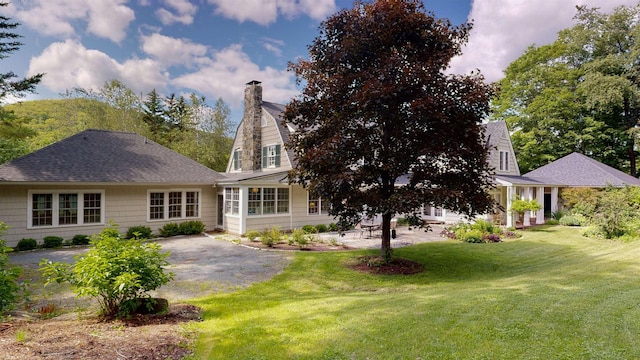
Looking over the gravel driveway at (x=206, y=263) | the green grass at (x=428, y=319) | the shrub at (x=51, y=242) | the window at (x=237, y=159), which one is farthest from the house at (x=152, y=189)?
the green grass at (x=428, y=319)

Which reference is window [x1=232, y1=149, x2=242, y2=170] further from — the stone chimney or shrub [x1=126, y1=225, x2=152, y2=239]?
shrub [x1=126, y1=225, x2=152, y2=239]

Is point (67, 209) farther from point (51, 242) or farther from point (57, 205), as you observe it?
point (51, 242)

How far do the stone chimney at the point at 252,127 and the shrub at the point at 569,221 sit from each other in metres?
19.6

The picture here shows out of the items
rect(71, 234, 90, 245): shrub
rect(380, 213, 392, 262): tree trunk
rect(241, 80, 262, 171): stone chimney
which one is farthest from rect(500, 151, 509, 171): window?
rect(71, 234, 90, 245): shrub

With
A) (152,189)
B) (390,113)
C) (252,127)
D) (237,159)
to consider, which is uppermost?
(252,127)

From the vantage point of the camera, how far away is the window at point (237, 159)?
898 inches

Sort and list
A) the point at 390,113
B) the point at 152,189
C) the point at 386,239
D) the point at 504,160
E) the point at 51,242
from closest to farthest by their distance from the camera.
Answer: the point at 390,113
the point at 386,239
the point at 51,242
the point at 152,189
the point at 504,160

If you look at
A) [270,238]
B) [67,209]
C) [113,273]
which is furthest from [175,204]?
[113,273]

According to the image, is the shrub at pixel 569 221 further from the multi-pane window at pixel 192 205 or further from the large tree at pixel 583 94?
→ the multi-pane window at pixel 192 205

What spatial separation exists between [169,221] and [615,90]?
35.4 m

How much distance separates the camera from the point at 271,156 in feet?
67.6

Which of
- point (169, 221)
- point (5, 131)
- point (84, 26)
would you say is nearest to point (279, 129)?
point (169, 221)

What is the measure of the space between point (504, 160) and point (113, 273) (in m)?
25.3

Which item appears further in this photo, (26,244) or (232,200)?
(232,200)
